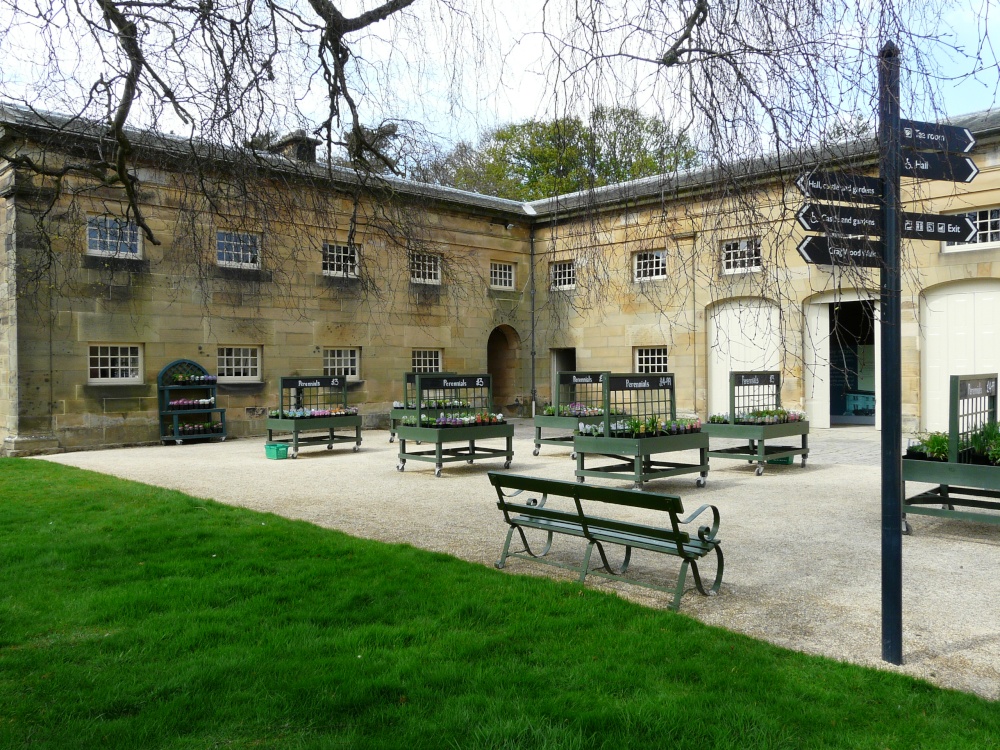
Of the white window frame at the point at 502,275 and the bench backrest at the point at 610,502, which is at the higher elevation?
the white window frame at the point at 502,275

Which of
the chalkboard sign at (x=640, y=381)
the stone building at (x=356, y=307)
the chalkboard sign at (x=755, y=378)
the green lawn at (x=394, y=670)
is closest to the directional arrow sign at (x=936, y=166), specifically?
the stone building at (x=356, y=307)

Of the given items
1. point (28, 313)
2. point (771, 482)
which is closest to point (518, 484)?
point (771, 482)

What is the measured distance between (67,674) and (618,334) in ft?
67.2

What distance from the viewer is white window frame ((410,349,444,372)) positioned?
910 inches

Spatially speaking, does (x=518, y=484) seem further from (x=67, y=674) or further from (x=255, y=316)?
(x=255, y=316)

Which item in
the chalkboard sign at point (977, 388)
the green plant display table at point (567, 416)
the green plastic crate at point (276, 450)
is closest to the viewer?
the chalkboard sign at point (977, 388)

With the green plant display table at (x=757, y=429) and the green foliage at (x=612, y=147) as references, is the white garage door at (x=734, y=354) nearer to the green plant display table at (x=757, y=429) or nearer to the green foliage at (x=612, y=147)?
the green plant display table at (x=757, y=429)

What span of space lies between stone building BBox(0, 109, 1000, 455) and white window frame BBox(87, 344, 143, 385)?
4 cm

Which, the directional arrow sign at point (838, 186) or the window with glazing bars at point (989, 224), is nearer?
the directional arrow sign at point (838, 186)

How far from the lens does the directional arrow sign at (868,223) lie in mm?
3887

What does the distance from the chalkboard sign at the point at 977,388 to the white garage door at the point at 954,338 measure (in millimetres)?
9251

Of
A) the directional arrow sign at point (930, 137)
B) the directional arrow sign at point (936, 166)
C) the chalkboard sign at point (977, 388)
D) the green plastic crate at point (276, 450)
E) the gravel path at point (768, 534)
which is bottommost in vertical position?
the gravel path at point (768, 534)

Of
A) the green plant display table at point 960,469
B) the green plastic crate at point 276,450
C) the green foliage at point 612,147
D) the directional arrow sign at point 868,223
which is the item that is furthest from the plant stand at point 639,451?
the green plastic crate at point 276,450

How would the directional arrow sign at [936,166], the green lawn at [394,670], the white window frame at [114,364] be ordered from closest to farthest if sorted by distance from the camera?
the green lawn at [394,670], the directional arrow sign at [936,166], the white window frame at [114,364]
